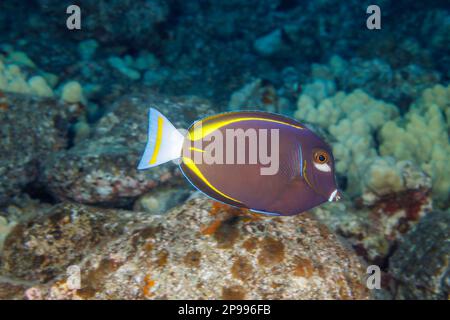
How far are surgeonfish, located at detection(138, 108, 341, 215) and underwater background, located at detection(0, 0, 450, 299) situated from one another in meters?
0.71

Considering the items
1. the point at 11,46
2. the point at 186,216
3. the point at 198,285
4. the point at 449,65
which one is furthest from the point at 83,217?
the point at 449,65

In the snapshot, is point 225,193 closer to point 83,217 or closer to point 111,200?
point 83,217

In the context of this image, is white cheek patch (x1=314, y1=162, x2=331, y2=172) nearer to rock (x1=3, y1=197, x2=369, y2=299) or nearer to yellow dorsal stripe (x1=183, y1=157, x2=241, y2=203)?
yellow dorsal stripe (x1=183, y1=157, x2=241, y2=203)

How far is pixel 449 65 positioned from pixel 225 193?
335 inches

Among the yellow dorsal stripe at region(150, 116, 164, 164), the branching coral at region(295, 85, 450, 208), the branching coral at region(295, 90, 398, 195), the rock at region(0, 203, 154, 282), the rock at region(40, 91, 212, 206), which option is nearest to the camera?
the yellow dorsal stripe at region(150, 116, 164, 164)

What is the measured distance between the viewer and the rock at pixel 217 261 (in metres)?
2.12

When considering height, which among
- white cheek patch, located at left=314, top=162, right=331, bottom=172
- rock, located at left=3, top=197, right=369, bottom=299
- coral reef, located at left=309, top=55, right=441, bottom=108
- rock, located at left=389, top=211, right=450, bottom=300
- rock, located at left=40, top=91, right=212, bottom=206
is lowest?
rock, located at left=389, top=211, right=450, bottom=300

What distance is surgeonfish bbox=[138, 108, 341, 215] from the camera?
158cm

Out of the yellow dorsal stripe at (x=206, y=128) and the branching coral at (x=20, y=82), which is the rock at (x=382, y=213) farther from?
the branching coral at (x=20, y=82)

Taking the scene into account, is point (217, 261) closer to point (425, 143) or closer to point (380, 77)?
point (425, 143)

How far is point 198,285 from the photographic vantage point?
210 centimetres

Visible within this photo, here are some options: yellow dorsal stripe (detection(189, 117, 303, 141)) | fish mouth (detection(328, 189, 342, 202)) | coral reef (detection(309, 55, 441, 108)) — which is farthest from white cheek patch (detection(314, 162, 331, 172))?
coral reef (detection(309, 55, 441, 108))

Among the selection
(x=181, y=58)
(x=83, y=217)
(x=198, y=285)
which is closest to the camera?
(x=198, y=285)

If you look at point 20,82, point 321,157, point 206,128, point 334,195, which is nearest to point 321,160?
point 321,157
